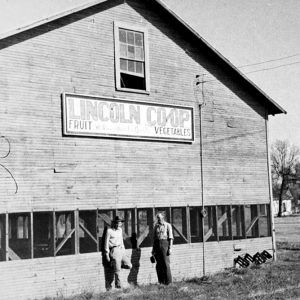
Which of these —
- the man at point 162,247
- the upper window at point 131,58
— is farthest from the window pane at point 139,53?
the man at point 162,247

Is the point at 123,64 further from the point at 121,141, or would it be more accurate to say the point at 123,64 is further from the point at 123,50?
the point at 121,141

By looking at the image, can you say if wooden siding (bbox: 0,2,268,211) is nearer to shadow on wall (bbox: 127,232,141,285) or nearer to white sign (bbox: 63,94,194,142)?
white sign (bbox: 63,94,194,142)

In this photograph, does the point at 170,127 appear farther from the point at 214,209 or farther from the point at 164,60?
the point at 214,209

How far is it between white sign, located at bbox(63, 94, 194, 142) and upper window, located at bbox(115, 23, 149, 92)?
66cm

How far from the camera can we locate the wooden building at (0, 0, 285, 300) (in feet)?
46.9

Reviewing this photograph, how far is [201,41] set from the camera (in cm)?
1848

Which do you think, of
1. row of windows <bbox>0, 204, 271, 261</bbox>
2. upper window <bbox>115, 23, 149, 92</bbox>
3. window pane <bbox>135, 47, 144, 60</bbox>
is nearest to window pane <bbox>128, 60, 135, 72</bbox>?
upper window <bbox>115, 23, 149, 92</bbox>

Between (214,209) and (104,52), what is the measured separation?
6.80m

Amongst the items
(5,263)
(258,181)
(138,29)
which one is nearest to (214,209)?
(258,181)

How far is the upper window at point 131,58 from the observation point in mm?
16531

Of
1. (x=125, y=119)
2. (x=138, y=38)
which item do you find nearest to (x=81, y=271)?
(x=125, y=119)

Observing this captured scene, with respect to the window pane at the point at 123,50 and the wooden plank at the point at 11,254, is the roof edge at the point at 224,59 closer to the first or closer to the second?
the window pane at the point at 123,50

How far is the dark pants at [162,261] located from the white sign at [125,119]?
131 inches

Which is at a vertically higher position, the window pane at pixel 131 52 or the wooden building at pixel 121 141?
the window pane at pixel 131 52
